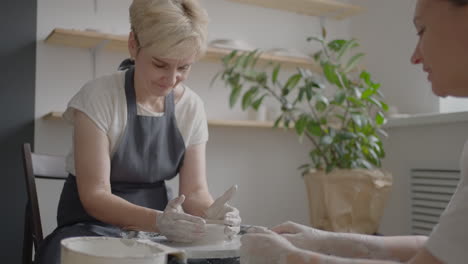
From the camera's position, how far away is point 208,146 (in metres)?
2.92

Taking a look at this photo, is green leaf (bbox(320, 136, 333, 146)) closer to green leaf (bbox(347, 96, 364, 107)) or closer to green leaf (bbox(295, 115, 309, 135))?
green leaf (bbox(295, 115, 309, 135))

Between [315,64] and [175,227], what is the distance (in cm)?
208

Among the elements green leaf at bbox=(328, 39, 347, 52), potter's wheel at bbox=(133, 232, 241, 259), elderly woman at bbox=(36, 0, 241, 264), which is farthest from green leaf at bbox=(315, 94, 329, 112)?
potter's wheel at bbox=(133, 232, 241, 259)

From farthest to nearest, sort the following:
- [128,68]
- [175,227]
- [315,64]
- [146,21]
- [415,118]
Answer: [315,64] < [415,118] < [128,68] < [146,21] < [175,227]

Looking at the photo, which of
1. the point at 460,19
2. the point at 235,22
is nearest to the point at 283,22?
the point at 235,22

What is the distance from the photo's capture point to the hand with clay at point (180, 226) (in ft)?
3.51

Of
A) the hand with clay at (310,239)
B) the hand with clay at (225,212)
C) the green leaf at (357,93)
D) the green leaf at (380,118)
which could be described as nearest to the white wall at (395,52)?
the green leaf at (380,118)

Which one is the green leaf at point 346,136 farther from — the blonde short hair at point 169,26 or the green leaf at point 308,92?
the blonde short hair at point 169,26

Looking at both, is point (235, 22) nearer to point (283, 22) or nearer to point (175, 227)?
point (283, 22)

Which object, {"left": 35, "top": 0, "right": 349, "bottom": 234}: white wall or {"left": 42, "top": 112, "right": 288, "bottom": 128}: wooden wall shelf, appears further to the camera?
{"left": 35, "top": 0, "right": 349, "bottom": 234}: white wall

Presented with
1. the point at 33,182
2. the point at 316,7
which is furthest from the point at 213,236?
the point at 316,7

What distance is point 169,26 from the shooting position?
4.61 ft

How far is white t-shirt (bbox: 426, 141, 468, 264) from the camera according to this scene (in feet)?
2.28

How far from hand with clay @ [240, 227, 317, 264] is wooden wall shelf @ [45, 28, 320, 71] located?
1.72 m
